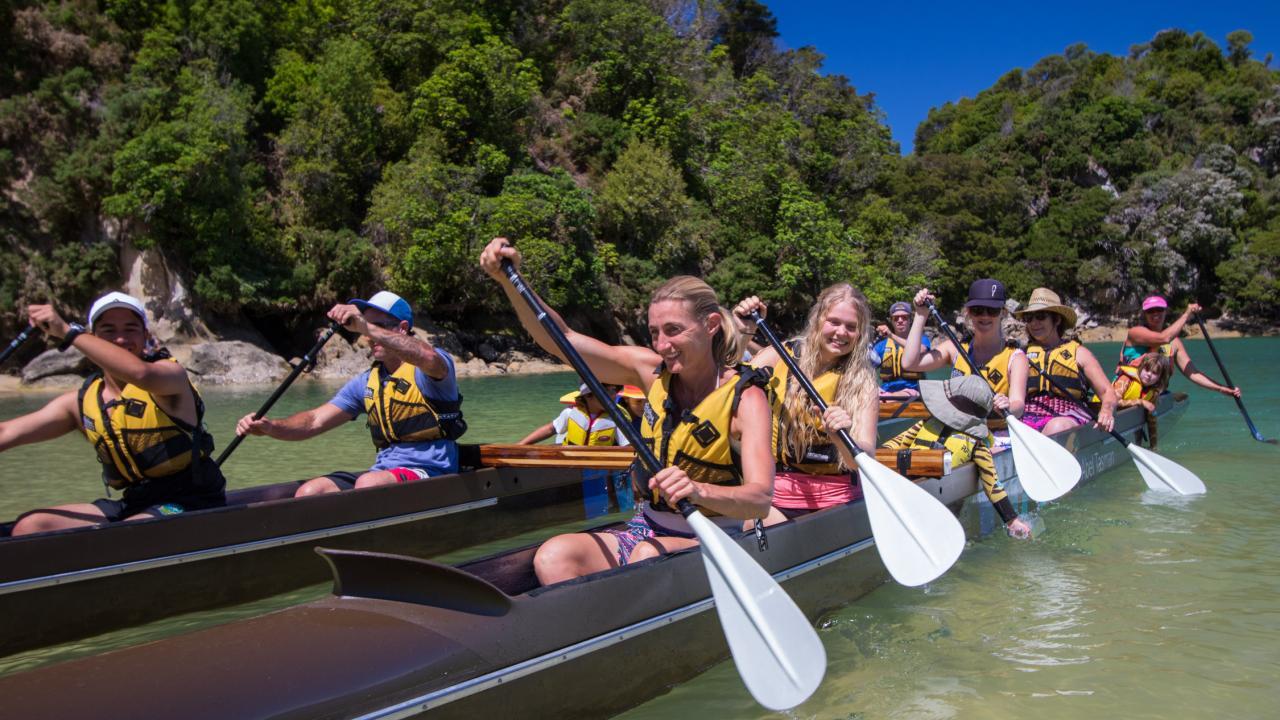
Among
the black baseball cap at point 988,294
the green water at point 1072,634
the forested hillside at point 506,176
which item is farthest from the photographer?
the forested hillside at point 506,176

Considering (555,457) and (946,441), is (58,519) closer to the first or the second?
(555,457)

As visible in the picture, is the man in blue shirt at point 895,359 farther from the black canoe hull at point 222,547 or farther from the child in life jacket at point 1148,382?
the black canoe hull at point 222,547

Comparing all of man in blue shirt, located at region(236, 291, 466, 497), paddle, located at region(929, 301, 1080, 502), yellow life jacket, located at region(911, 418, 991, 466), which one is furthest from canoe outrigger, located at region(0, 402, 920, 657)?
paddle, located at region(929, 301, 1080, 502)

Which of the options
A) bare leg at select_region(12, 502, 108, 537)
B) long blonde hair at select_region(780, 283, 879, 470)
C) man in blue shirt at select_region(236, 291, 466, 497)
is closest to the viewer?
long blonde hair at select_region(780, 283, 879, 470)

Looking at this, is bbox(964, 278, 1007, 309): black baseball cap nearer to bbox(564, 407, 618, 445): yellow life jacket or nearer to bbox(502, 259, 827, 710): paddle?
bbox(564, 407, 618, 445): yellow life jacket

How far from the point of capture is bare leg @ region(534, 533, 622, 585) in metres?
3.03

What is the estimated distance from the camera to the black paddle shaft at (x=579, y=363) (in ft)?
10.0

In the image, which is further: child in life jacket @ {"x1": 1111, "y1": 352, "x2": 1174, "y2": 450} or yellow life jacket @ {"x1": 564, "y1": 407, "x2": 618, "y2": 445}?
child in life jacket @ {"x1": 1111, "y1": 352, "x2": 1174, "y2": 450}

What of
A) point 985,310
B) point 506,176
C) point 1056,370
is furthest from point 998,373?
point 506,176

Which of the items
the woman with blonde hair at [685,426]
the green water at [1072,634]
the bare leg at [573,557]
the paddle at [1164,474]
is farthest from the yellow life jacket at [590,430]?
the paddle at [1164,474]

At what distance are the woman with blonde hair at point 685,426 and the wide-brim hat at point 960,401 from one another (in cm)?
276

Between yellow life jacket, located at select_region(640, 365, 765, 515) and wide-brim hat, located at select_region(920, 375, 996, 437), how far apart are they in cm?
287

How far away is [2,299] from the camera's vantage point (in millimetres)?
22891

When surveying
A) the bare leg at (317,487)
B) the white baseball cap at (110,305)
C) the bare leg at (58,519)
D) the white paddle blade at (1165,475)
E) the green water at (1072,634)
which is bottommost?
the green water at (1072,634)
